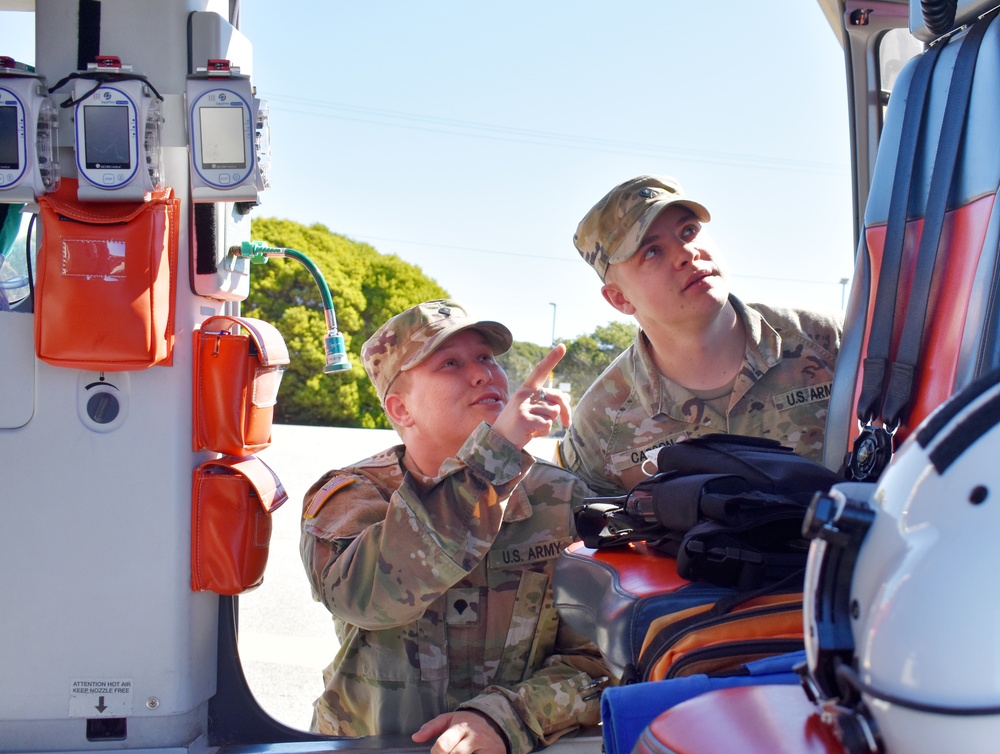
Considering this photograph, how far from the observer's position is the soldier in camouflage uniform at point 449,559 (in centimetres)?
181

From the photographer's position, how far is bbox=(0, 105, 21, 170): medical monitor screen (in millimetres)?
1885

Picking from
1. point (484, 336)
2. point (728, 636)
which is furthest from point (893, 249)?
point (484, 336)

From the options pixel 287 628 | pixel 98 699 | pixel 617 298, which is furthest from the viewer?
pixel 287 628

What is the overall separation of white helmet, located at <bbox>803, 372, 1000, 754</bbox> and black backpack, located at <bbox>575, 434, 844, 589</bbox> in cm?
37

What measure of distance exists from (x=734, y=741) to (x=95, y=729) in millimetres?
1667

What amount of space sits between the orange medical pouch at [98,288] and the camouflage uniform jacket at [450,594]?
19.8 inches

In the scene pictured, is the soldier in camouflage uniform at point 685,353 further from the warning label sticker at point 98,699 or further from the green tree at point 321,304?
the green tree at point 321,304

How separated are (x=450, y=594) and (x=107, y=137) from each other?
1.13m

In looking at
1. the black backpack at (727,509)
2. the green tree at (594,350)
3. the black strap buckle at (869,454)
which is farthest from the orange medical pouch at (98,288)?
the green tree at (594,350)

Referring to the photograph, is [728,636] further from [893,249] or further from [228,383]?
[228,383]

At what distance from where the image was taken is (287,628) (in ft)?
16.0

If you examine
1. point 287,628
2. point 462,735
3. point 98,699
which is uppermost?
point 462,735

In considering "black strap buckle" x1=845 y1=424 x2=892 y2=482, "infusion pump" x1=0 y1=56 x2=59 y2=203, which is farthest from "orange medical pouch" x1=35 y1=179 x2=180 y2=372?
"black strap buckle" x1=845 y1=424 x2=892 y2=482

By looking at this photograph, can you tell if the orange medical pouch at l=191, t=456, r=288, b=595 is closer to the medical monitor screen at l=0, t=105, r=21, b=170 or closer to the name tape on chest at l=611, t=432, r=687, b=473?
the medical monitor screen at l=0, t=105, r=21, b=170
